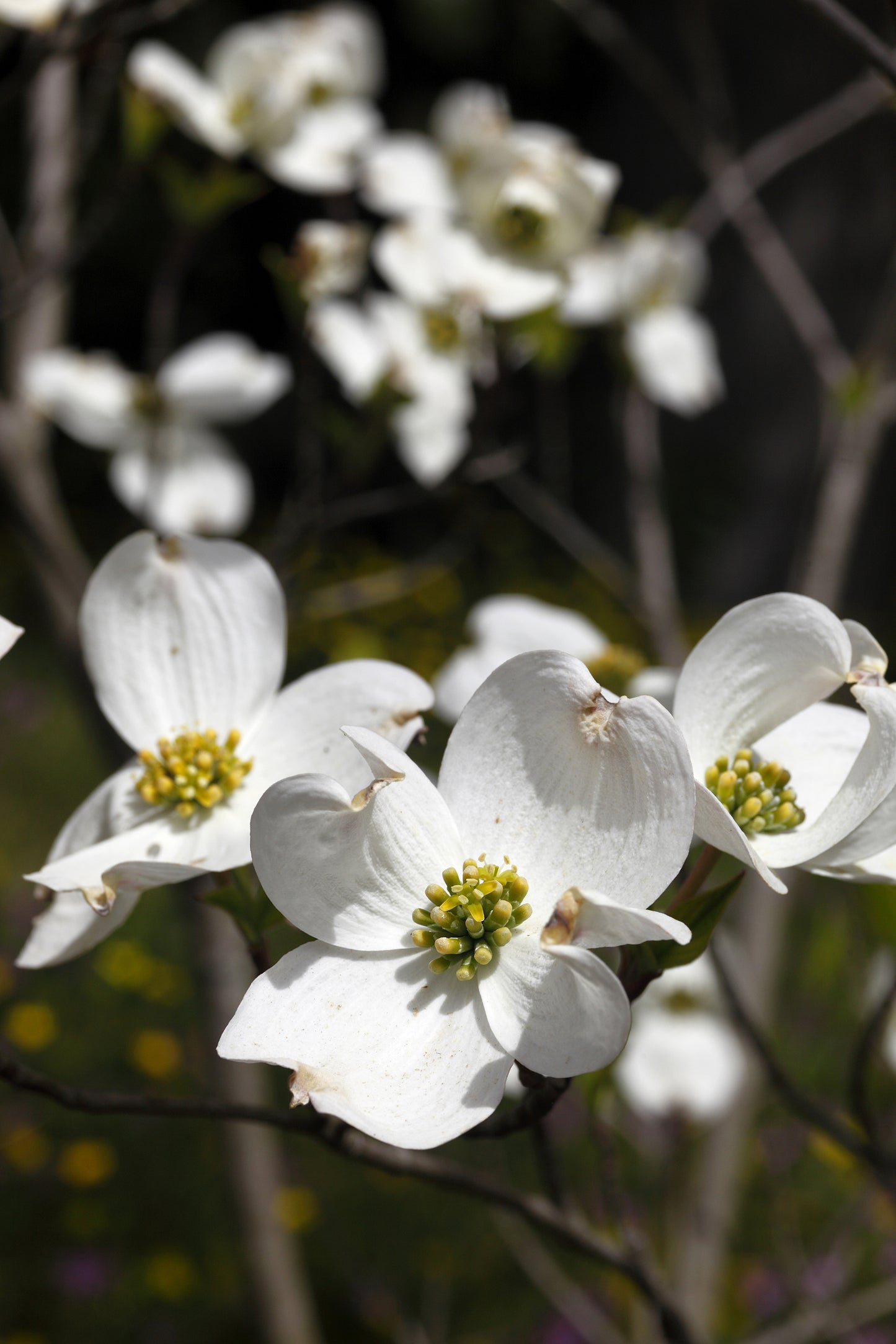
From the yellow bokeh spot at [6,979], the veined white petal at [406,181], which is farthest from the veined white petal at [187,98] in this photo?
the yellow bokeh spot at [6,979]

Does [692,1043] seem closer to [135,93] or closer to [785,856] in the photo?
[785,856]

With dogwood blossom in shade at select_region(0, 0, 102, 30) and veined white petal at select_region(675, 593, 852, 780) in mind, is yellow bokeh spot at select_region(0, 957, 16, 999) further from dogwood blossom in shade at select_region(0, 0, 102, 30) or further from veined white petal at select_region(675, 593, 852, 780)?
veined white petal at select_region(675, 593, 852, 780)

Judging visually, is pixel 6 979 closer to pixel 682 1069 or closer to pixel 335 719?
pixel 682 1069

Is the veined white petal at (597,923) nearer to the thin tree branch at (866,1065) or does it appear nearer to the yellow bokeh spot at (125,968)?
the thin tree branch at (866,1065)

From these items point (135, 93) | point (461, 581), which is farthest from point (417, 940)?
point (461, 581)

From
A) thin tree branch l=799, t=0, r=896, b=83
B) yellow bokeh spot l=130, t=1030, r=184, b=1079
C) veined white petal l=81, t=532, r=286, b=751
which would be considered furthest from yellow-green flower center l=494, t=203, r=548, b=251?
yellow bokeh spot l=130, t=1030, r=184, b=1079

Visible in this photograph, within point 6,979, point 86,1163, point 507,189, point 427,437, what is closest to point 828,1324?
point 427,437

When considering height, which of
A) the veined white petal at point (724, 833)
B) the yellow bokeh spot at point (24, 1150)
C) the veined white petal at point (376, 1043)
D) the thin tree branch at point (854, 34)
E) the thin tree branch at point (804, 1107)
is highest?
the thin tree branch at point (854, 34)
